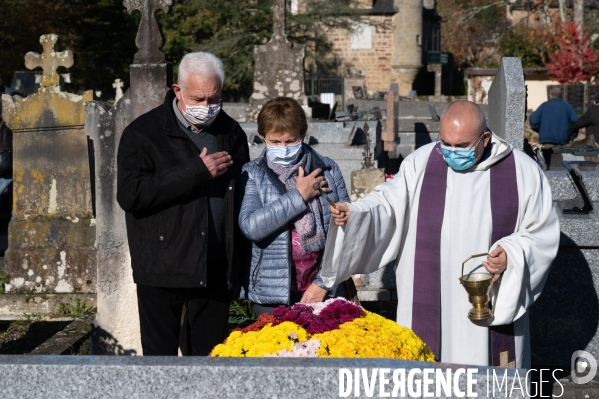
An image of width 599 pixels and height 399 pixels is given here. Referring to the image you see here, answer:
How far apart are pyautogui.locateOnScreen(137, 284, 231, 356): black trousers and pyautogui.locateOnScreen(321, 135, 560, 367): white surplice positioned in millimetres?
613

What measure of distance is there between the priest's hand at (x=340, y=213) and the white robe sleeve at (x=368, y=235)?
28 mm

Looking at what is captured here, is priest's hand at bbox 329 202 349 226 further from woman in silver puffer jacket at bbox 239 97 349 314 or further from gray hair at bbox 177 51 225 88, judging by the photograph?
gray hair at bbox 177 51 225 88

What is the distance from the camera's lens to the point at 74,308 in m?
7.42

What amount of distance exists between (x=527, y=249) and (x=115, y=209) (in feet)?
8.38

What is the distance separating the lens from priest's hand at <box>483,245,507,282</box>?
4172 millimetres

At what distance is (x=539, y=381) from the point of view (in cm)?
534

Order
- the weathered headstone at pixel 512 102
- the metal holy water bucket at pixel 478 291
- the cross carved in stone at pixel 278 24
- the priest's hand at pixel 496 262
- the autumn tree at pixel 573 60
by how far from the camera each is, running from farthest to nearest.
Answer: the autumn tree at pixel 573 60 → the cross carved in stone at pixel 278 24 → the weathered headstone at pixel 512 102 → the priest's hand at pixel 496 262 → the metal holy water bucket at pixel 478 291

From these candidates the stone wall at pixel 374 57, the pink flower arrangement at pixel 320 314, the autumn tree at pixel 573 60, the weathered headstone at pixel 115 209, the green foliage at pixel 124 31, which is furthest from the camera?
the stone wall at pixel 374 57

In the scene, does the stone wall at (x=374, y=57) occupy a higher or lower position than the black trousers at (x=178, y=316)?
higher

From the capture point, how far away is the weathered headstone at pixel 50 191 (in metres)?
7.76

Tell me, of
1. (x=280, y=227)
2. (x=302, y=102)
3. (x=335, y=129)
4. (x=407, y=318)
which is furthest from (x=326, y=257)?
(x=302, y=102)

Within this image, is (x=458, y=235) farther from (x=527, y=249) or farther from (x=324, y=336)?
(x=324, y=336)

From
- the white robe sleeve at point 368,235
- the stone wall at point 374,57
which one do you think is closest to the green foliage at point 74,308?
the white robe sleeve at point 368,235

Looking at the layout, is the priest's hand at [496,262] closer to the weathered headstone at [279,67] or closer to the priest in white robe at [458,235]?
the priest in white robe at [458,235]
